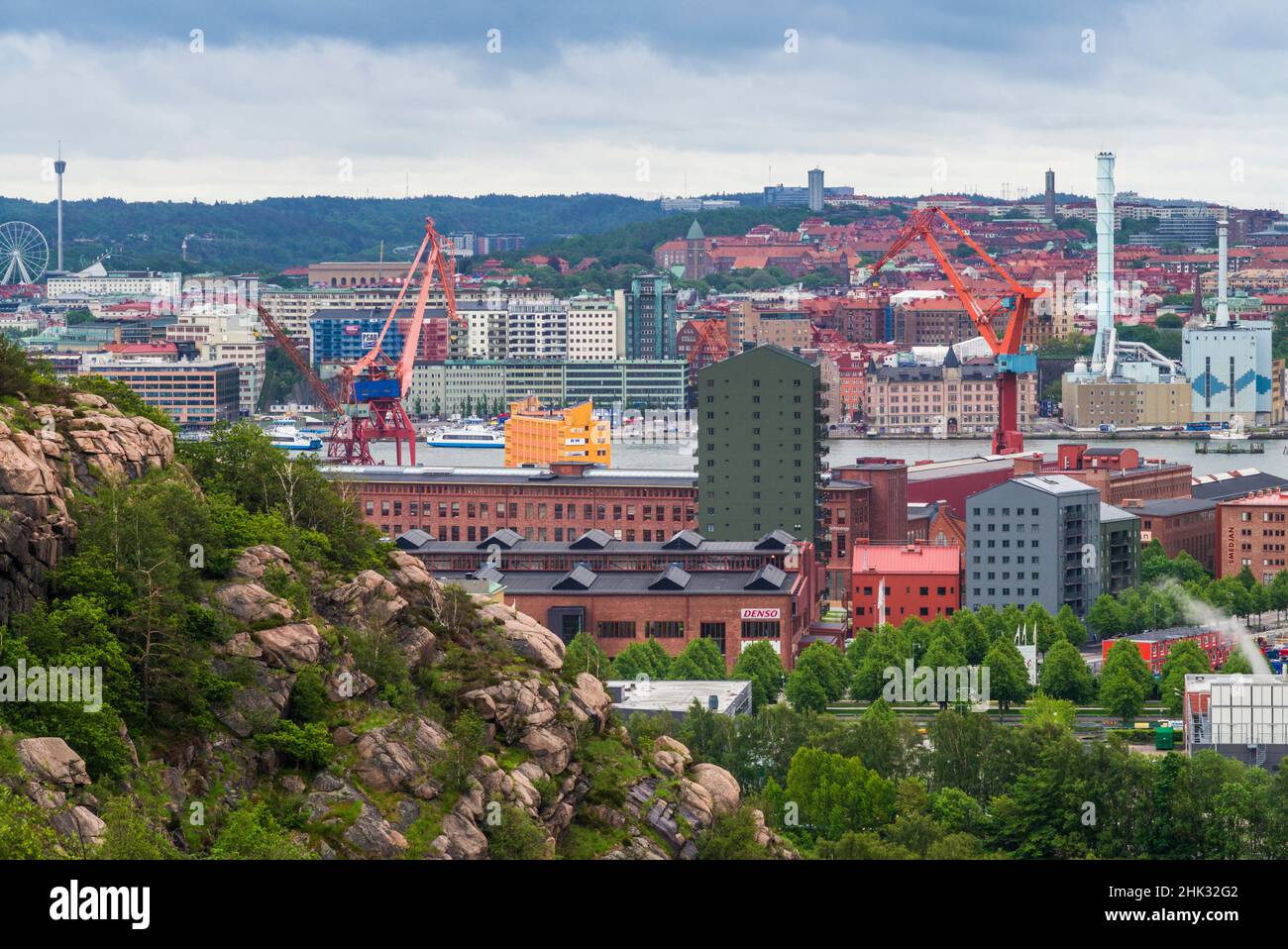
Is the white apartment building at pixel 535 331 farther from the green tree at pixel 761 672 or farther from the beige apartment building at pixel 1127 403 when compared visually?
the green tree at pixel 761 672

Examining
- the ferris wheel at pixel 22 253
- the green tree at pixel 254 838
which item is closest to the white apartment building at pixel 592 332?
the ferris wheel at pixel 22 253

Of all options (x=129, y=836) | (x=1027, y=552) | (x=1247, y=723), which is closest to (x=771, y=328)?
(x=1027, y=552)

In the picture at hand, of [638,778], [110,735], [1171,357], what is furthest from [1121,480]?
[1171,357]

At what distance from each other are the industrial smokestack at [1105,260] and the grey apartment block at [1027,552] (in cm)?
3110

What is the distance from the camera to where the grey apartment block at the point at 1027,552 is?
74.5 feet

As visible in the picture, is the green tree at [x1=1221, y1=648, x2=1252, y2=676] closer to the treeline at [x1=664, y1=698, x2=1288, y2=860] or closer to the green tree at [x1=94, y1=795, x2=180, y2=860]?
the treeline at [x1=664, y1=698, x2=1288, y2=860]

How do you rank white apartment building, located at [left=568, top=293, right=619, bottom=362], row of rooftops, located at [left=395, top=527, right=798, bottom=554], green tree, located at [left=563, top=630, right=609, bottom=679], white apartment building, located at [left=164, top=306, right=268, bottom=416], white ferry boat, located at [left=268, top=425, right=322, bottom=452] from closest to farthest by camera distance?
green tree, located at [left=563, top=630, right=609, bottom=679]
row of rooftops, located at [left=395, top=527, right=798, bottom=554]
white ferry boat, located at [left=268, top=425, right=322, bottom=452]
white apartment building, located at [left=164, top=306, right=268, bottom=416]
white apartment building, located at [left=568, top=293, right=619, bottom=362]

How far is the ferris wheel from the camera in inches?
3022

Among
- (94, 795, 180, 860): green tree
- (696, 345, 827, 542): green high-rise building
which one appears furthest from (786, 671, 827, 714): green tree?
(94, 795, 180, 860): green tree

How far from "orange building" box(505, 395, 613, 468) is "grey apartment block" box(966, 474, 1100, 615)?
15.5 meters

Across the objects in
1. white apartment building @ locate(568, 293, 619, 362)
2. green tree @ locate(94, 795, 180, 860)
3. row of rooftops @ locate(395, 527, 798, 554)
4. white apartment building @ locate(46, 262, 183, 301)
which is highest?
white apartment building @ locate(46, 262, 183, 301)
